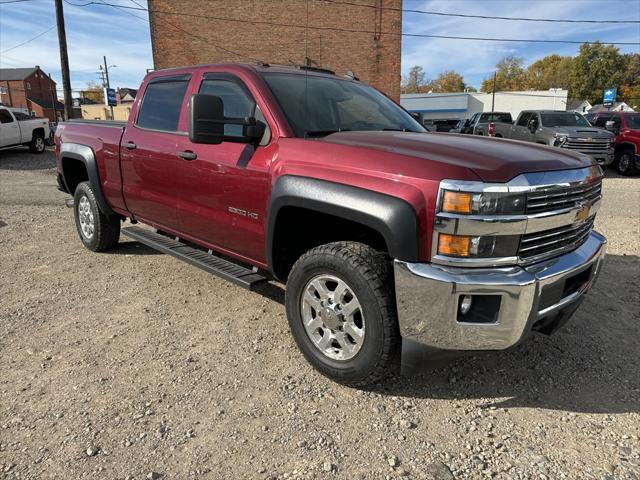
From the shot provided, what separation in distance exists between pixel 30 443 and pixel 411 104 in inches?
2068

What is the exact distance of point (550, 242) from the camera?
2637mm

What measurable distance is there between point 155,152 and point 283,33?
24.2 meters

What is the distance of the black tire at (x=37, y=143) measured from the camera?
17.6 meters

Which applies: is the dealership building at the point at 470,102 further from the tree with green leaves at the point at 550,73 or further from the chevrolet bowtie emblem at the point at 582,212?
the chevrolet bowtie emblem at the point at 582,212

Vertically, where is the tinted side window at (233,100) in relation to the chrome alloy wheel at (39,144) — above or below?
above

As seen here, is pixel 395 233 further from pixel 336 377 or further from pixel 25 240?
pixel 25 240

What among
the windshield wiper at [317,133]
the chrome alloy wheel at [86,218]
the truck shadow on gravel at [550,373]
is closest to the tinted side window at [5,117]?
the chrome alloy wheel at [86,218]

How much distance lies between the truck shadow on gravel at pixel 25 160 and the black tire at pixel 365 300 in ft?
48.5

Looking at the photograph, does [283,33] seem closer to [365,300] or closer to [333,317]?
[333,317]

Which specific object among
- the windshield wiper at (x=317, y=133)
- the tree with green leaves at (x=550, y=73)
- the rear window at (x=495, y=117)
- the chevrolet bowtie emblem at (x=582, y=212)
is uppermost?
the tree with green leaves at (x=550, y=73)

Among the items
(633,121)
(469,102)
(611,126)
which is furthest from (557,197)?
(469,102)

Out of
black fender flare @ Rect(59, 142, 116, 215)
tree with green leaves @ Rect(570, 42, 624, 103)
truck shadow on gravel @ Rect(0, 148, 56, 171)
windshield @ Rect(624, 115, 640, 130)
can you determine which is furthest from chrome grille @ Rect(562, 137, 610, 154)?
tree with green leaves @ Rect(570, 42, 624, 103)

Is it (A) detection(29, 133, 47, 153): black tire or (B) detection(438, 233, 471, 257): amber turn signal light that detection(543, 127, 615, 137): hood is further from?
(A) detection(29, 133, 47, 153): black tire

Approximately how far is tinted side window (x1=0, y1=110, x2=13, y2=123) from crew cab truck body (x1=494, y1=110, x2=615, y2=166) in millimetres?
16131
